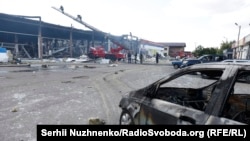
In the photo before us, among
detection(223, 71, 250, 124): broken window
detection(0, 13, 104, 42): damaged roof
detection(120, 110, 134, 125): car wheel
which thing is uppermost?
detection(0, 13, 104, 42): damaged roof

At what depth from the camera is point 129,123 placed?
3531 mm

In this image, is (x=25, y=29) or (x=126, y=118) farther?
(x=25, y=29)

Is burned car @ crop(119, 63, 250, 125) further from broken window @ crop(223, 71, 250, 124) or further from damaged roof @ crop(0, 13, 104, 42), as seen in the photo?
damaged roof @ crop(0, 13, 104, 42)

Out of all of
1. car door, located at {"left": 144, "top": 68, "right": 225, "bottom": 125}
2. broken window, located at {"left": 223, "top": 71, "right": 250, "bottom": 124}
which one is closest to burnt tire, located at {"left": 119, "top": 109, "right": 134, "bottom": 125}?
car door, located at {"left": 144, "top": 68, "right": 225, "bottom": 125}

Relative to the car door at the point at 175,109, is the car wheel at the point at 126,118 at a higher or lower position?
lower

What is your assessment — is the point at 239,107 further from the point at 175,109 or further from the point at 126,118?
the point at 126,118

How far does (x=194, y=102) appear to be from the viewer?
11.6ft

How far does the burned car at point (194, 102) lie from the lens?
2.38 meters

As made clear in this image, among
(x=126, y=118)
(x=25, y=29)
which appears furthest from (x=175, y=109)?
(x=25, y=29)

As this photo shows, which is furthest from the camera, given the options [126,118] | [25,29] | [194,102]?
[25,29]

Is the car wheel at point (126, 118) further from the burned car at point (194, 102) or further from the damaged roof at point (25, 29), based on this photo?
the damaged roof at point (25, 29)

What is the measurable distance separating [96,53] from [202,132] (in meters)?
35.7

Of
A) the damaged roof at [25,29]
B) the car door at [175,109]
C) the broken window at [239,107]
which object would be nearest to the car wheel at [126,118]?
the car door at [175,109]

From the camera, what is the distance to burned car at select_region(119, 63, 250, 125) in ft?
7.81
